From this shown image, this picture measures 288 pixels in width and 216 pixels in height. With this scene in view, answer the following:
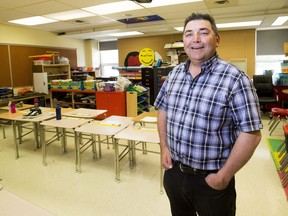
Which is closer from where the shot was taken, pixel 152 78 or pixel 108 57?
pixel 152 78

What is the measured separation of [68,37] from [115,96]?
410cm

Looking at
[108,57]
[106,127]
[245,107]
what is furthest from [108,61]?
[245,107]

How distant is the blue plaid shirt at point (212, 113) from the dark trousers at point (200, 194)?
0.30 feet

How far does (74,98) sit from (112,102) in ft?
4.11

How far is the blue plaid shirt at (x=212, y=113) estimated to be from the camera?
3.62ft

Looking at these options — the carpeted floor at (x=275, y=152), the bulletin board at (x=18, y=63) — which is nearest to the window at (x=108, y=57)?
the bulletin board at (x=18, y=63)

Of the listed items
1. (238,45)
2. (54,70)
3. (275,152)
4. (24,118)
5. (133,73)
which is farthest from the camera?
(238,45)

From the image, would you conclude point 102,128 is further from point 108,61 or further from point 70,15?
point 108,61

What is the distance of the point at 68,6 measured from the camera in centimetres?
441

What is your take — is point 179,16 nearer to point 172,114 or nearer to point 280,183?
point 280,183

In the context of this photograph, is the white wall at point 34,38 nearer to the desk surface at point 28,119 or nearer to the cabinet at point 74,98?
the cabinet at point 74,98

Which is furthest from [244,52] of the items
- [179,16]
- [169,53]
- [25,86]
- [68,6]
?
[25,86]

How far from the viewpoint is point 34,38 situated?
22.4ft

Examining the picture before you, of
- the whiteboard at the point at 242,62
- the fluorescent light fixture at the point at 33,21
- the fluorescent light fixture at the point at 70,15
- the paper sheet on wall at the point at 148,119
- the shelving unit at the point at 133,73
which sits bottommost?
the paper sheet on wall at the point at 148,119
